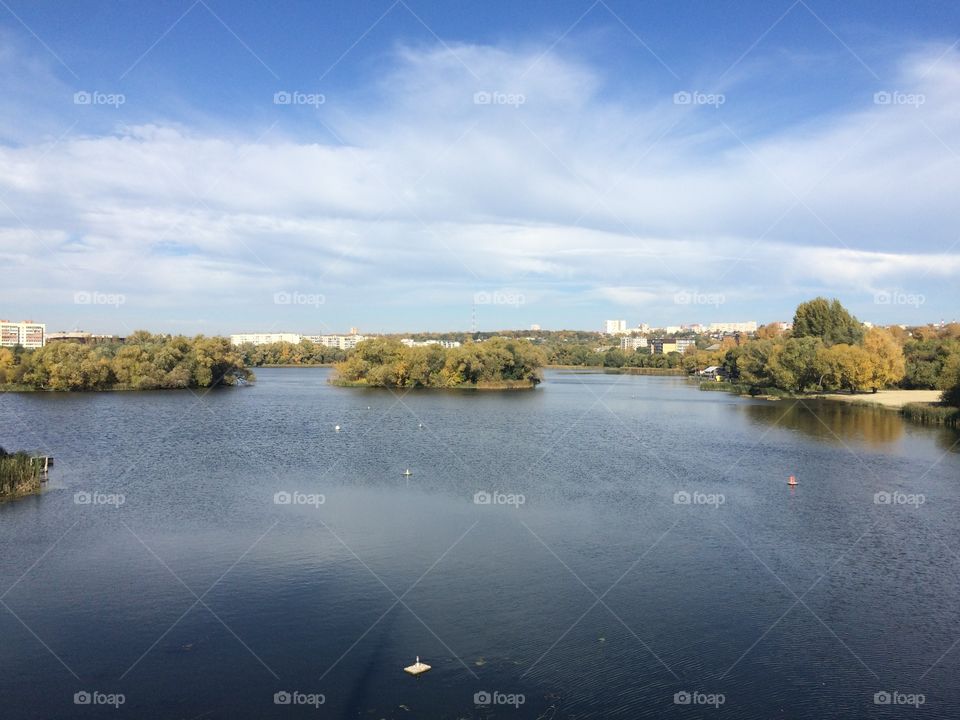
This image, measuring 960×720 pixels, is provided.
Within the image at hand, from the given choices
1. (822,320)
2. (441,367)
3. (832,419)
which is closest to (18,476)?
(832,419)

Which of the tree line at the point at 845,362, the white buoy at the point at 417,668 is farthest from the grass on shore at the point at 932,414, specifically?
the white buoy at the point at 417,668

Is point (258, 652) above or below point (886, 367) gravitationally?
below

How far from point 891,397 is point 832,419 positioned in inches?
667

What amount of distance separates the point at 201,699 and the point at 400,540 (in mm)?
7754

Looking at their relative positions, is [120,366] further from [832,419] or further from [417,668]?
[417,668]

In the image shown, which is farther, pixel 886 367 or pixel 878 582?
pixel 886 367

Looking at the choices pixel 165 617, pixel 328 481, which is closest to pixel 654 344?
pixel 328 481

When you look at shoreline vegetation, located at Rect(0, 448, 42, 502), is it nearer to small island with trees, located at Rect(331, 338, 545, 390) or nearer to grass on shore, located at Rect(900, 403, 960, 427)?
grass on shore, located at Rect(900, 403, 960, 427)

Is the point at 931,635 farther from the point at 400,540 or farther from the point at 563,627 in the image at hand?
the point at 400,540

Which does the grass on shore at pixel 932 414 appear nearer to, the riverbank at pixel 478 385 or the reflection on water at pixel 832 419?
the reflection on water at pixel 832 419

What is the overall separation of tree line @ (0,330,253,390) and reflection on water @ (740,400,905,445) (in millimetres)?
50652

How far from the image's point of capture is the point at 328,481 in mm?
24484

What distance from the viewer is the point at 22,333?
133625 mm

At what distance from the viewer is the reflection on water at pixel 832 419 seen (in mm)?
37688
